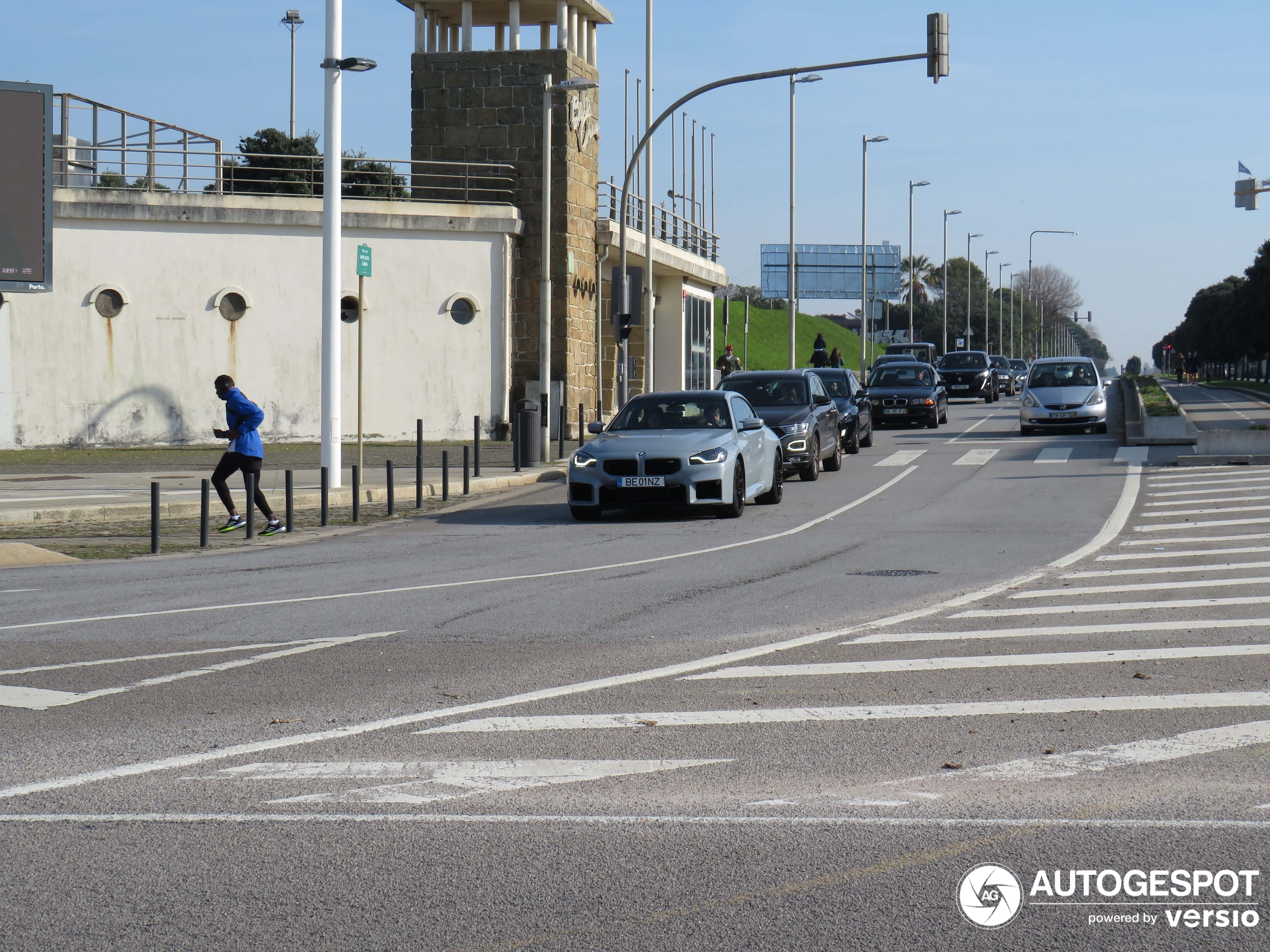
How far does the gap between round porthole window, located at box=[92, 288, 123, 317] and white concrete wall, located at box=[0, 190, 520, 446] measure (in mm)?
123

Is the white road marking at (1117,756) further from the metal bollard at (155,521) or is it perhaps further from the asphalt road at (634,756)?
the metal bollard at (155,521)

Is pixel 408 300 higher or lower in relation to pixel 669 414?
higher

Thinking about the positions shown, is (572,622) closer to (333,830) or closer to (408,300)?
(333,830)

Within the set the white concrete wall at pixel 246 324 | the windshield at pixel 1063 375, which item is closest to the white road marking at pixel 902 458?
the windshield at pixel 1063 375

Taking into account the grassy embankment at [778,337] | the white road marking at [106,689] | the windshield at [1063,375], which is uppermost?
the grassy embankment at [778,337]

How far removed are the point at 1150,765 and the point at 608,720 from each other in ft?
7.79

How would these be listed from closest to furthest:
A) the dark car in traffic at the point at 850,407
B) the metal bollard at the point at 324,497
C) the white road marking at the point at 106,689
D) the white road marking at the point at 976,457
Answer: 1. the white road marking at the point at 106,689
2. the metal bollard at the point at 324,497
3. the white road marking at the point at 976,457
4. the dark car in traffic at the point at 850,407

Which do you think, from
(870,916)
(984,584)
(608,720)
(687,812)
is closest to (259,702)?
(608,720)

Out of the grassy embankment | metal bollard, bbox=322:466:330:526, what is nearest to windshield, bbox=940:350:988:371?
metal bollard, bbox=322:466:330:526

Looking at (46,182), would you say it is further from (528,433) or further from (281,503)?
(528,433)

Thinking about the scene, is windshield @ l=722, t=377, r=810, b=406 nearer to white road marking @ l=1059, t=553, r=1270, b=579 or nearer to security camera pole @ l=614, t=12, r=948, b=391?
security camera pole @ l=614, t=12, r=948, b=391

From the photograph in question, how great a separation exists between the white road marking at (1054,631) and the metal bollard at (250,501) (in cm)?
903

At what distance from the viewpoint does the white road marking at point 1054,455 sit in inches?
997

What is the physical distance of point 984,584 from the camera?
11500 mm
